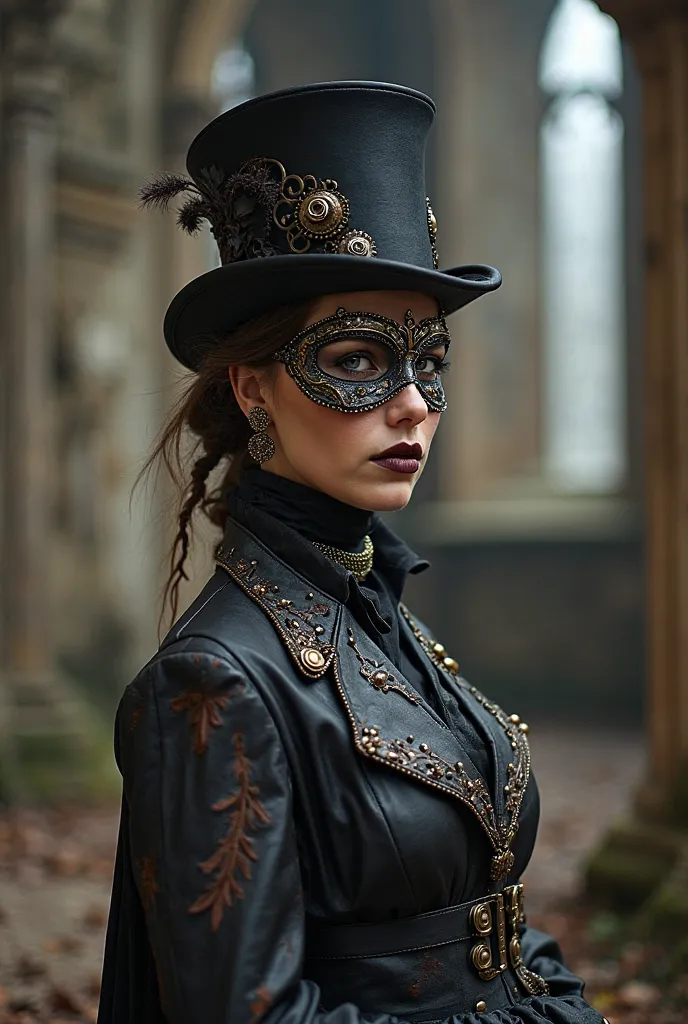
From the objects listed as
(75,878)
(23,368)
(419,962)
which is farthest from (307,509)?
(23,368)

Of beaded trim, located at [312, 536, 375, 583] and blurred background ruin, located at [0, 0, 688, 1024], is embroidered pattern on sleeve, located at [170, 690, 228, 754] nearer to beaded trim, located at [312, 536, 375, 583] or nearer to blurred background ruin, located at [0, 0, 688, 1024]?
beaded trim, located at [312, 536, 375, 583]

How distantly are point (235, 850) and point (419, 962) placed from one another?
0.35m

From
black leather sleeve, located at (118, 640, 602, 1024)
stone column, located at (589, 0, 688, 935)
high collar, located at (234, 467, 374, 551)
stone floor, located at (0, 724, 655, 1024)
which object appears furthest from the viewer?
stone column, located at (589, 0, 688, 935)

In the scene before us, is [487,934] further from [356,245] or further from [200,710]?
[356,245]

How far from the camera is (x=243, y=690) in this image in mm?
1737

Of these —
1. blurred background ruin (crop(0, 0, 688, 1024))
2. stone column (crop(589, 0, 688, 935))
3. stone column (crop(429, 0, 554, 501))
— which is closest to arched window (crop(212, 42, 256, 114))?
blurred background ruin (crop(0, 0, 688, 1024))

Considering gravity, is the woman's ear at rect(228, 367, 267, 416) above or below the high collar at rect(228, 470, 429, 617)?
above

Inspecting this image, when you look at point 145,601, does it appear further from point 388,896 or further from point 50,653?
point 388,896

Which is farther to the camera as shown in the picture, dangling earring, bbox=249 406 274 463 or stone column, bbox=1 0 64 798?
stone column, bbox=1 0 64 798

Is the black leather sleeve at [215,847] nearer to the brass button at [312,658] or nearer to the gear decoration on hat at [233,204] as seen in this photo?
the brass button at [312,658]

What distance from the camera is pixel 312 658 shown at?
6.12 ft

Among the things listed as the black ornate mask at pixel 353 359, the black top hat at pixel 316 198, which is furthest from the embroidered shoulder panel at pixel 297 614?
the black top hat at pixel 316 198

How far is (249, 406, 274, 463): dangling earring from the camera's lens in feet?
6.79

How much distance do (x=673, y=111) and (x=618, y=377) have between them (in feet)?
28.9
